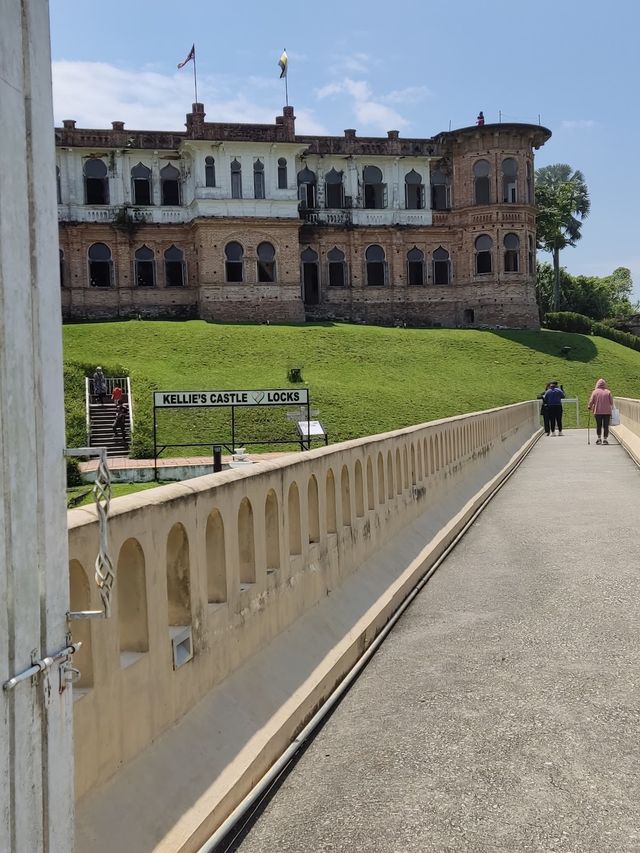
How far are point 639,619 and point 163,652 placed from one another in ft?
18.0

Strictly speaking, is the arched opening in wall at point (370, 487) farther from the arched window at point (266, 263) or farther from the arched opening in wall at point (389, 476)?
the arched window at point (266, 263)

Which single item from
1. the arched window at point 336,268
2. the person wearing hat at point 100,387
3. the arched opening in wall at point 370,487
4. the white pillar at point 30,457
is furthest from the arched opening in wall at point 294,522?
the arched window at point 336,268

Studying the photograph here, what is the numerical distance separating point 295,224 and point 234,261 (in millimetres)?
4666

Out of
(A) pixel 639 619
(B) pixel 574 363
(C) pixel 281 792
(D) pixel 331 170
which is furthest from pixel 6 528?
(D) pixel 331 170

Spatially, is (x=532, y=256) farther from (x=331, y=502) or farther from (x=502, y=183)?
(x=331, y=502)

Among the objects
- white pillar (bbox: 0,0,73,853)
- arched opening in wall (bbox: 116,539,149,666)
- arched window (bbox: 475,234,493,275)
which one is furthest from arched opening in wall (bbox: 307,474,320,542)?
arched window (bbox: 475,234,493,275)

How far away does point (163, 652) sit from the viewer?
5.08 metres

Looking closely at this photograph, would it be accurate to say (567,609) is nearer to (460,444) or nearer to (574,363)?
(460,444)

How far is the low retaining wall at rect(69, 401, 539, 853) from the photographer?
4289 millimetres

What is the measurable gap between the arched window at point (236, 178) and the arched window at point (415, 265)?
501 inches

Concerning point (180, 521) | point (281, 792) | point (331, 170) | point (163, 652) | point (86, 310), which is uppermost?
point (331, 170)

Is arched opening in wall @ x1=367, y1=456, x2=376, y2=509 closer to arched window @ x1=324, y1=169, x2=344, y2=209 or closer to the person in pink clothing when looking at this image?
the person in pink clothing

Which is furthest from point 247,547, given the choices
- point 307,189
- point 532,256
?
point 532,256

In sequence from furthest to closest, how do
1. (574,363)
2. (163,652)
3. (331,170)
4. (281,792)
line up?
(331,170) < (574,363) < (281,792) < (163,652)
